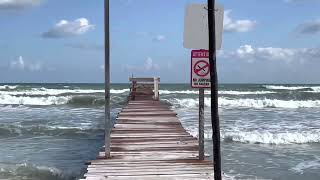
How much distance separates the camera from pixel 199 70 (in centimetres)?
730

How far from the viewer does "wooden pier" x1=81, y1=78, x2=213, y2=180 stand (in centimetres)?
721

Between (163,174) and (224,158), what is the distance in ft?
15.5

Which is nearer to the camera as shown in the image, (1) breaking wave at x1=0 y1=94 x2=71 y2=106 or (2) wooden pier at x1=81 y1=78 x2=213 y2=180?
(2) wooden pier at x1=81 y1=78 x2=213 y2=180

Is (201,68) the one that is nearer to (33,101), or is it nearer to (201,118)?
(201,118)

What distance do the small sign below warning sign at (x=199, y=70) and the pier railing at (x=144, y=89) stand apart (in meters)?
18.4

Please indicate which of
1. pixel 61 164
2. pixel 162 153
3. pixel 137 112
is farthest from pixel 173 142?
pixel 137 112

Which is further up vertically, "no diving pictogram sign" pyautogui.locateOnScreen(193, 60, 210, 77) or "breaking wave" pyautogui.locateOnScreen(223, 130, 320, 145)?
"no diving pictogram sign" pyautogui.locateOnScreen(193, 60, 210, 77)

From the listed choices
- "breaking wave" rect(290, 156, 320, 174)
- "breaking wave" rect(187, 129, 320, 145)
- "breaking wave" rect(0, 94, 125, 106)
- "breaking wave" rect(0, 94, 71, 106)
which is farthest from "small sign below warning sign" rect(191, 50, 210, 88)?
"breaking wave" rect(0, 94, 71, 106)

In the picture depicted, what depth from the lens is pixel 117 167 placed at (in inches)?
302

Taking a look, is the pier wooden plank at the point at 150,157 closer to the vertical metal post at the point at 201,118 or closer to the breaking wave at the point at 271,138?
the vertical metal post at the point at 201,118

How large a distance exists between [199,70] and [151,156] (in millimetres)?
2074

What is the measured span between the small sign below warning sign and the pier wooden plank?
130 cm

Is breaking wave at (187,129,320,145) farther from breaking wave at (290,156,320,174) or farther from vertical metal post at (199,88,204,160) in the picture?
vertical metal post at (199,88,204,160)

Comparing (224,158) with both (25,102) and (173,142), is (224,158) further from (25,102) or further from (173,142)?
(25,102)
